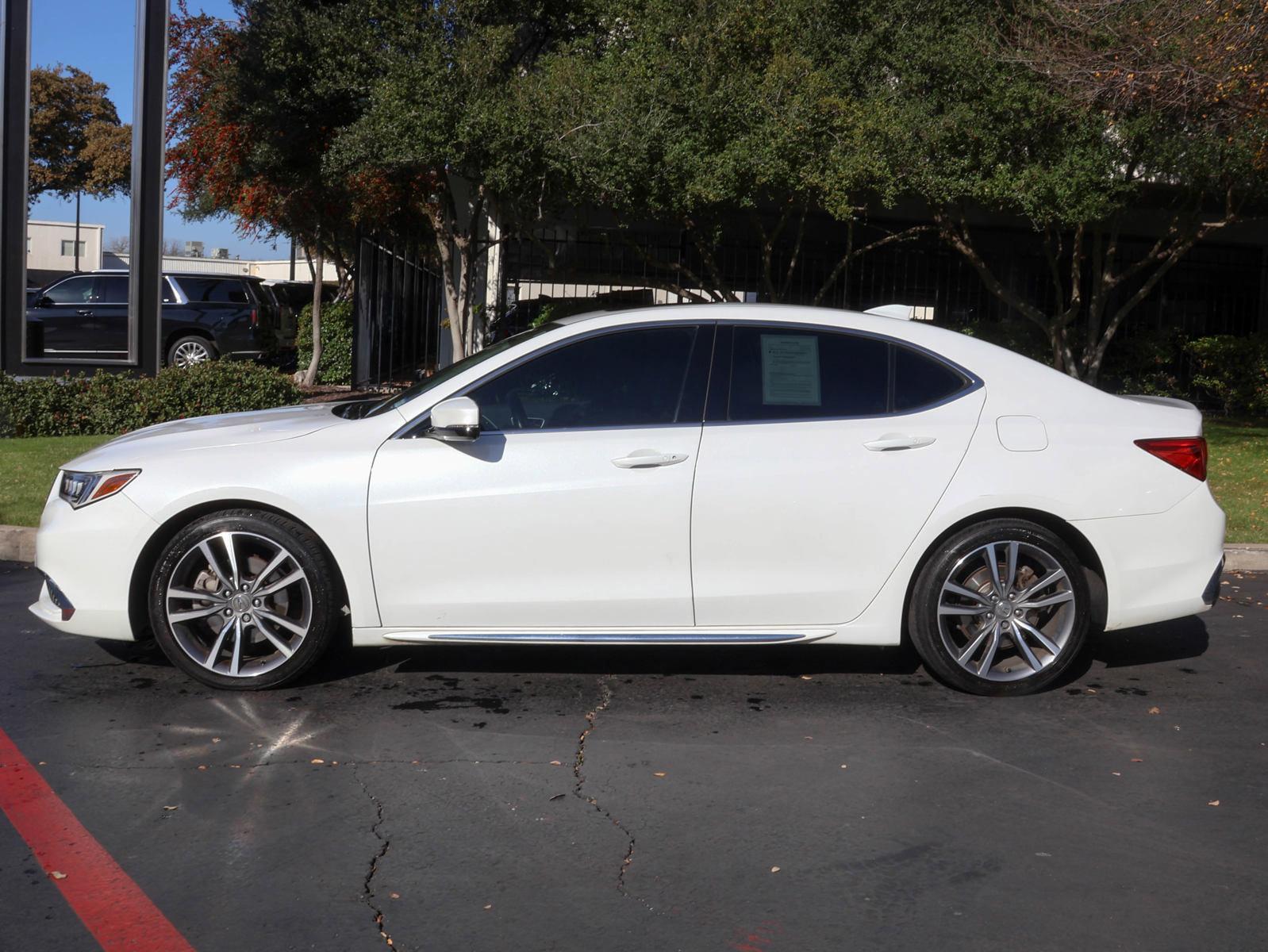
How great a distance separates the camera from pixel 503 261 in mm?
19141

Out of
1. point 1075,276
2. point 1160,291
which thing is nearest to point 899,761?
A: point 1075,276

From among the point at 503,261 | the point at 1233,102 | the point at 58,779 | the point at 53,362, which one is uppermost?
the point at 1233,102

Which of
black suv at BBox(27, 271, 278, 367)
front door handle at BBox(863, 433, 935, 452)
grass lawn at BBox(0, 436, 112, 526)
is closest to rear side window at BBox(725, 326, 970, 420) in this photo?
front door handle at BBox(863, 433, 935, 452)

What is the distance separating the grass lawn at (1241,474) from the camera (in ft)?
31.3

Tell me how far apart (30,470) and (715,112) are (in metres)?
Result: 7.01

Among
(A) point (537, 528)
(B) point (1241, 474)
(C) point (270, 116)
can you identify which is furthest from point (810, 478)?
(C) point (270, 116)

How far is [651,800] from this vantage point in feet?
14.3

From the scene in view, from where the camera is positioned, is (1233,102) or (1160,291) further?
(1160,291)

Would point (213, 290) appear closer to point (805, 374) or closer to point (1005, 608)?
point (805, 374)

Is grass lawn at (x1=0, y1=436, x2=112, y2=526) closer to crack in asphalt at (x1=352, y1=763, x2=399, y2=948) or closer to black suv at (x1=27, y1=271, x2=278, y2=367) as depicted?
crack in asphalt at (x1=352, y1=763, x2=399, y2=948)

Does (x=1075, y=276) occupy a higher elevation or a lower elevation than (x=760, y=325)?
higher

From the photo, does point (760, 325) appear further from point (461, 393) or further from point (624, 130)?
point (624, 130)

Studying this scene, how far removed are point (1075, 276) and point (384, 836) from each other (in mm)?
15986

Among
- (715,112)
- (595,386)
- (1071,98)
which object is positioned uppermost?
(1071,98)
